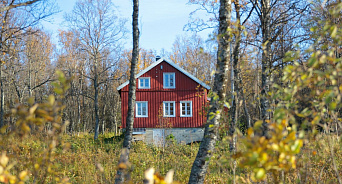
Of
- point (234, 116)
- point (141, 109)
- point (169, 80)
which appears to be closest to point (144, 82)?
point (169, 80)

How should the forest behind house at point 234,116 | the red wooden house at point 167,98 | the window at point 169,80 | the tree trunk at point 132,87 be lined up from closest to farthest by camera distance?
1. the forest behind house at point 234,116
2. the tree trunk at point 132,87
3. the red wooden house at point 167,98
4. the window at point 169,80

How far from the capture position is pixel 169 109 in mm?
20688

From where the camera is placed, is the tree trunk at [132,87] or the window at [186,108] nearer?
the tree trunk at [132,87]

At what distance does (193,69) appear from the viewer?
40281 millimetres

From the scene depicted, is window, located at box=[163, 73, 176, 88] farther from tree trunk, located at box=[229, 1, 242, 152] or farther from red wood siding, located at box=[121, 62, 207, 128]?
tree trunk, located at box=[229, 1, 242, 152]

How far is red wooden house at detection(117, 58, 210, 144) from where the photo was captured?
20.4 meters

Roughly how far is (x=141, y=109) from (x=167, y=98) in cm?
194

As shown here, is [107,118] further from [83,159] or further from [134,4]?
[134,4]

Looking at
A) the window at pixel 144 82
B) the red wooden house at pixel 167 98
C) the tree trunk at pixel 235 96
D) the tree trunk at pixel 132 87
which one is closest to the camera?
the tree trunk at pixel 235 96

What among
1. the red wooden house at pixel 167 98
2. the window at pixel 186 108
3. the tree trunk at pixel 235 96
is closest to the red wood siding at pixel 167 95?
the red wooden house at pixel 167 98

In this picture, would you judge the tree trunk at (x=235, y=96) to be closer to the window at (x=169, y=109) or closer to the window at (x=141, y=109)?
the window at (x=169, y=109)

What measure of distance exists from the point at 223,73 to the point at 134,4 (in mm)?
3824

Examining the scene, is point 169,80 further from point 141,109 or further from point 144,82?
point 141,109

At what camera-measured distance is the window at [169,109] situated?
67.5ft
